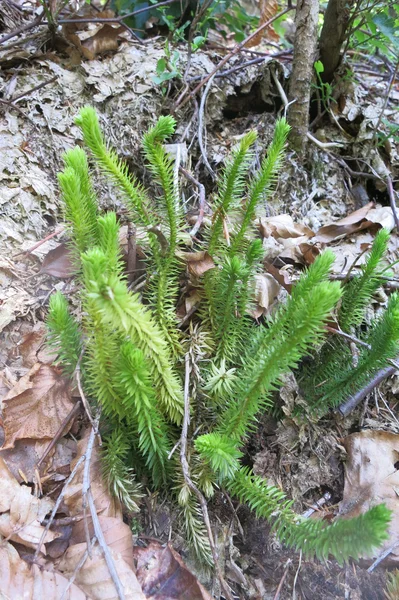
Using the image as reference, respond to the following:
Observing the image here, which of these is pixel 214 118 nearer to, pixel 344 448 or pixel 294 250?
pixel 294 250

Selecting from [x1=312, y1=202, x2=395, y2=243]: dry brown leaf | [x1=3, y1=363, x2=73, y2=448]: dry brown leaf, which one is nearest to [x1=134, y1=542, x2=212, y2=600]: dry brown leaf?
[x1=3, y1=363, x2=73, y2=448]: dry brown leaf

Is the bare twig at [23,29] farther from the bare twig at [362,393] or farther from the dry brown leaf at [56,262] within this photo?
the bare twig at [362,393]

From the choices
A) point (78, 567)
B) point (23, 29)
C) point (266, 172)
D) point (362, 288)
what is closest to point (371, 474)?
point (362, 288)

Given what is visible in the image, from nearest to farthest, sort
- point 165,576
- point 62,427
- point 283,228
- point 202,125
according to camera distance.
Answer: point 165,576 → point 62,427 → point 283,228 → point 202,125

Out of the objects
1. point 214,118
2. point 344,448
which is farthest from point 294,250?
point 214,118

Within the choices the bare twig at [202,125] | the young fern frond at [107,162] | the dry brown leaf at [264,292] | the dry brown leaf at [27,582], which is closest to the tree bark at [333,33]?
the bare twig at [202,125]

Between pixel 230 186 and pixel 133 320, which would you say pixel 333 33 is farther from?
pixel 133 320
